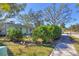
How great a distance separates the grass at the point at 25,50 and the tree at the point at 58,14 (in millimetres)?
436

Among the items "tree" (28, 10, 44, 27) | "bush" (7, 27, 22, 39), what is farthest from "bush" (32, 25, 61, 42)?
"bush" (7, 27, 22, 39)

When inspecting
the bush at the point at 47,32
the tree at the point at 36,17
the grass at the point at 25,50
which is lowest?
the grass at the point at 25,50

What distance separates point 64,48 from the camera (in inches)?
139

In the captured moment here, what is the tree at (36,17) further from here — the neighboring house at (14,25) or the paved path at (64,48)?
the paved path at (64,48)

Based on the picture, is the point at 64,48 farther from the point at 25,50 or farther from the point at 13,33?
the point at 13,33

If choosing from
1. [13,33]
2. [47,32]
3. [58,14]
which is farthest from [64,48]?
[13,33]

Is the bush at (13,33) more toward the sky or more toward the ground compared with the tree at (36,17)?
more toward the ground

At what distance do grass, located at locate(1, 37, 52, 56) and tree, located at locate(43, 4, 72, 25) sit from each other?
0.44 meters

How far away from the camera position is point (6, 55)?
11.6 ft

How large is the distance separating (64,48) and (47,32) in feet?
1.18

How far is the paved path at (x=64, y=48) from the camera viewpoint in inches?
138

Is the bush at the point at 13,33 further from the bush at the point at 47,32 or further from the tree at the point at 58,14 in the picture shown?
the tree at the point at 58,14

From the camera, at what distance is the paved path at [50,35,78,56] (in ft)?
11.5

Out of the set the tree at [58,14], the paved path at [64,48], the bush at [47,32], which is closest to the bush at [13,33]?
the bush at [47,32]
